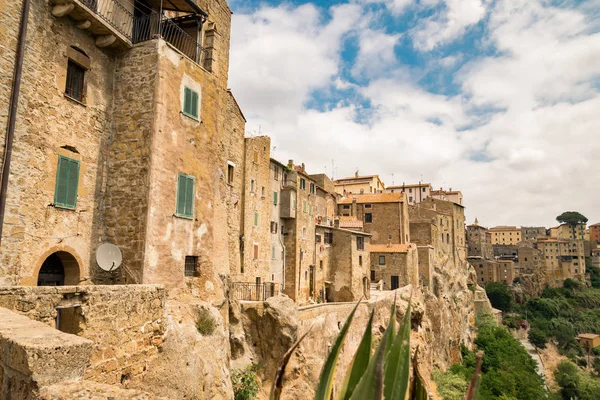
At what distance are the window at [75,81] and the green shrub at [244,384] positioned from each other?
1090 centimetres

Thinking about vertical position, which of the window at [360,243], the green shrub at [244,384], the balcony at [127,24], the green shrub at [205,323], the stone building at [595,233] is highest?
the stone building at [595,233]

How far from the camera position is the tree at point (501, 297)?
83.2m

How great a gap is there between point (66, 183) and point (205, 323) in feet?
17.0

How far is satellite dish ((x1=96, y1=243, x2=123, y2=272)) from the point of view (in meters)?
10.3

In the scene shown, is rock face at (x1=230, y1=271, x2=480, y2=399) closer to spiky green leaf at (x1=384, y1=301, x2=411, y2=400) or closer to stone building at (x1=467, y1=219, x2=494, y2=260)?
spiky green leaf at (x1=384, y1=301, x2=411, y2=400)

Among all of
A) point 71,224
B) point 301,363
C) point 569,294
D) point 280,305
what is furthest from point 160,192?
point 569,294

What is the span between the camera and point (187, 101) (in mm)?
12297

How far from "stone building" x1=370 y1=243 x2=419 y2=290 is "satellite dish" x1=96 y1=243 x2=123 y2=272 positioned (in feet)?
112

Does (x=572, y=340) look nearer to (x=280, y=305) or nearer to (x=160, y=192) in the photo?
(x=280, y=305)

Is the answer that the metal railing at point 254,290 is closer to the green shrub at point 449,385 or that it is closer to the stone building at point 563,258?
the green shrub at point 449,385

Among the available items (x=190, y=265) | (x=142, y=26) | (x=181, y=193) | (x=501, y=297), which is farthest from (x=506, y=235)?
(x=142, y=26)

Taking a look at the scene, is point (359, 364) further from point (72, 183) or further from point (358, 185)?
point (358, 185)

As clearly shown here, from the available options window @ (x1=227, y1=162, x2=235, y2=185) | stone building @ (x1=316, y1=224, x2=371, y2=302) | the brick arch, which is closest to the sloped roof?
stone building @ (x1=316, y1=224, x2=371, y2=302)

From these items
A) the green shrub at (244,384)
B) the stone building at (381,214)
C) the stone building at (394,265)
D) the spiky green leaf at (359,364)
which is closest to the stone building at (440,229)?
the stone building at (381,214)
